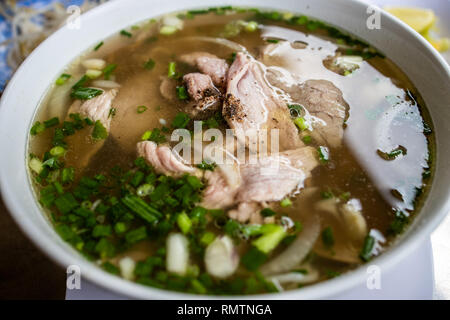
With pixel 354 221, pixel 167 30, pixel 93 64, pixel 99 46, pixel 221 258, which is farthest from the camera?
pixel 167 30

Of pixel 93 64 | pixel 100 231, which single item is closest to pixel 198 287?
pixel 100 231

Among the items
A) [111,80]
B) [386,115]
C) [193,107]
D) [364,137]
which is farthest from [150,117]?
[386,115]

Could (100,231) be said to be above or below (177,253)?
above

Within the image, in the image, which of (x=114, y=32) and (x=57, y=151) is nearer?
(x=57, y=151)

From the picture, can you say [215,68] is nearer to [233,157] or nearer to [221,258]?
[233,157]

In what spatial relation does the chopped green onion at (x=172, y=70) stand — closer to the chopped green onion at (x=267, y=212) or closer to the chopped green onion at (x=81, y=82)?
the chopped green onion at (x=81, y=82)

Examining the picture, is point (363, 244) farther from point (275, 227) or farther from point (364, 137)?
point (364, 137)
